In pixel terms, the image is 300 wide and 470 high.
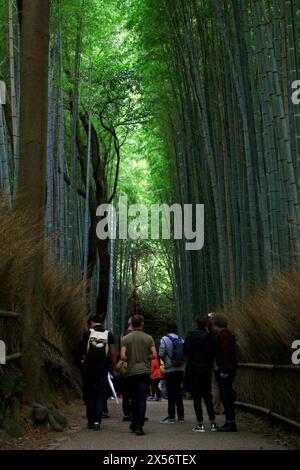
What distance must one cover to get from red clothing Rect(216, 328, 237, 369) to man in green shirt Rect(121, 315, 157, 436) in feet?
2.06

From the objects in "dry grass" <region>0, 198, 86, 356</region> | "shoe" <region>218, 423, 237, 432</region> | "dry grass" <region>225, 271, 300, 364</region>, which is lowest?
"shoe" <region>218, 423, 237, 432</region>

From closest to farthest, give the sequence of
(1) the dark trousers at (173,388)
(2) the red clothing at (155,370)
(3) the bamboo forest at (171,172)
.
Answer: (3) the bamboo forest at (171,172) < (1) the dark trousers at (173,388) < (2) the red clothing at (155,370)

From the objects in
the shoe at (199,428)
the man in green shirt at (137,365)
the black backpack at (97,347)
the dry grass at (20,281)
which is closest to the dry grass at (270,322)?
the shoe at (199,428)

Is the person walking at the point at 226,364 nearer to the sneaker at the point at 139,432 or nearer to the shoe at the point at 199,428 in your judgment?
the shoe at the point at 199,428

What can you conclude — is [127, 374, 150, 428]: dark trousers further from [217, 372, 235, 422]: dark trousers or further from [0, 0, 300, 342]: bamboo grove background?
[0, 0, 300, 342]: bamboo grove background

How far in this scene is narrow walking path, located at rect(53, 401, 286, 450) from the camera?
558 cm

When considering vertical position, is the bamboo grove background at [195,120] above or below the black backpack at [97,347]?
above

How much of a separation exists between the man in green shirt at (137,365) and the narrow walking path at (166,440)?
245mm

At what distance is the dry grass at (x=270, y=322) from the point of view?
5.76m

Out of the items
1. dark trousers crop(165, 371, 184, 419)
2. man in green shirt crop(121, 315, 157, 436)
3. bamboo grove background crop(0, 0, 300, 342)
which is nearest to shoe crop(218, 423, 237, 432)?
man in green shirt crop(121, 315, 157, 436)

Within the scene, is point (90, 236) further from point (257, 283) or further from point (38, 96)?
point (38, 96)

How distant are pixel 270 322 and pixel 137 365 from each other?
1.22 meters

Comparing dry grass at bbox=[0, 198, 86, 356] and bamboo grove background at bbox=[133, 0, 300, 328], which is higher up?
bamboo grove background at bbox=[133, 0, 300, 328]

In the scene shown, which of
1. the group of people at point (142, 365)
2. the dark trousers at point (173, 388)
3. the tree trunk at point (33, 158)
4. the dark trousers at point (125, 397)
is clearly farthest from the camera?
the dark trousers at point (125, 397)
